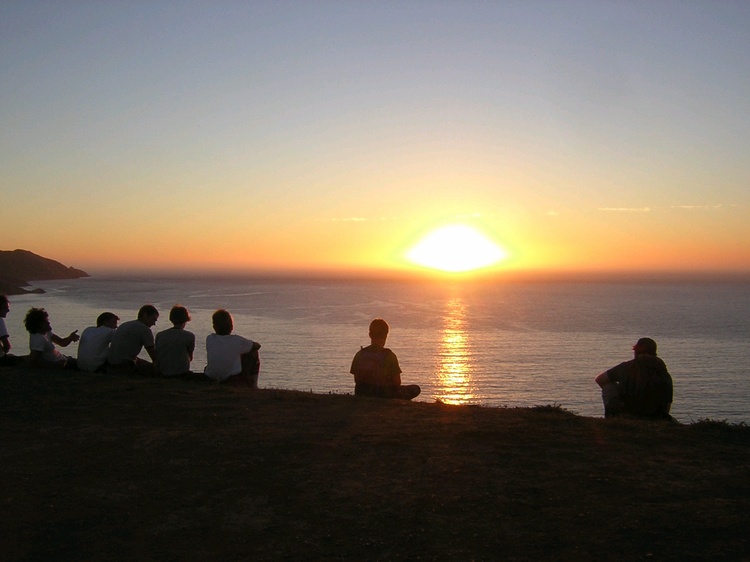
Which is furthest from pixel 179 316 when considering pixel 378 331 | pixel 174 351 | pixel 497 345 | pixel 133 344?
pixel 497 345

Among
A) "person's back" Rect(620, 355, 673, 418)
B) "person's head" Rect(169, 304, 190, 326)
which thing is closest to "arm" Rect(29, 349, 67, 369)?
"person's head" Rect(169, 304, 190, 326)

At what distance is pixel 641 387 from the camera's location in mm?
9023

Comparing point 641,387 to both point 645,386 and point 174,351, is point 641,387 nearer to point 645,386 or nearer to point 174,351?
point 645,386

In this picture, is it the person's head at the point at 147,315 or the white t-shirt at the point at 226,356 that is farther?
the person's head at the point at 147,315

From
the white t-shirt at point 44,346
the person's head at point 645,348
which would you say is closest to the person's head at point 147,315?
the white t-shirt at point 44,346

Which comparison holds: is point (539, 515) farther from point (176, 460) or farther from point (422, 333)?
point (422, 333)

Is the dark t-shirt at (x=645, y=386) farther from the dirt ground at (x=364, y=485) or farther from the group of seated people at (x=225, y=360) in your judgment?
the dirt ground at (x=364, y=485)

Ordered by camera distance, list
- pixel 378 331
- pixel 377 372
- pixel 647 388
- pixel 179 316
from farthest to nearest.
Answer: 1. pixel 179 316
2. pixel 377 372
3. pixel 378 331
4. pixel 647 388

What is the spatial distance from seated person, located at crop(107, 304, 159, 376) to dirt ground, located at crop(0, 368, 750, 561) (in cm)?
267

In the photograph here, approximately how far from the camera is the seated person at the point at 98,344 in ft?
38.7

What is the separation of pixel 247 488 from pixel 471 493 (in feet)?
6.25

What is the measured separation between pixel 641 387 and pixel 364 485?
490 centimetres

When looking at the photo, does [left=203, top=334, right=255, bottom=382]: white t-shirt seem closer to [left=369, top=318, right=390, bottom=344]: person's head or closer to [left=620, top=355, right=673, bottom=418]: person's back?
[left=369, top=318, right=390, bottom=344]: person's head

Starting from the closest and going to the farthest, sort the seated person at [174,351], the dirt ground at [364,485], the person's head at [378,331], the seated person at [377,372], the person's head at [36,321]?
the dirt ground at [364,485] → the person's head at [378,331] → the seated person at [377,372] → the seated person at [174,351] → the person's head at [36,321]
